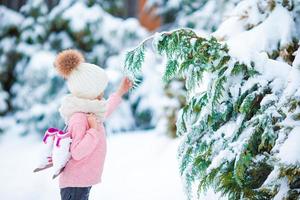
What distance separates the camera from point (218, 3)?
8.05 meters

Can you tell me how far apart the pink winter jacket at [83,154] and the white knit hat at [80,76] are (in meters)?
0.16

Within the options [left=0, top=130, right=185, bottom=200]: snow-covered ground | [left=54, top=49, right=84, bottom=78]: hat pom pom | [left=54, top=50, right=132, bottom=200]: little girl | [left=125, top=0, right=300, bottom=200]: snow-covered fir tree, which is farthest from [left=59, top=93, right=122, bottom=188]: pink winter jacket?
[left=0, top=130, right=185, bottom=200]: snow-covered ground

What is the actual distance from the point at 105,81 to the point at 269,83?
111 centimetres

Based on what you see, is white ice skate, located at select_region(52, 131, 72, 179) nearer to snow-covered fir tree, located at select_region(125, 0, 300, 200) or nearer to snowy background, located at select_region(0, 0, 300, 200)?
snow-covered fir tree, located at select_region(125, 0, 300, 200)

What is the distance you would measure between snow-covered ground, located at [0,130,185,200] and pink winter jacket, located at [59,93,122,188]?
1.14 m

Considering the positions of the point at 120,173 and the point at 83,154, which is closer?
the point at 83,154

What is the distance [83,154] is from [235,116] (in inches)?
37.2

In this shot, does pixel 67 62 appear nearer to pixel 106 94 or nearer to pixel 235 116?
pixel 235 116

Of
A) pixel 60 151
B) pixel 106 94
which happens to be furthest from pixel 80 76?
pixel 106 94

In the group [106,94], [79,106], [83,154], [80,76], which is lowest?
[83,154]

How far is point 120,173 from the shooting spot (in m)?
5.39

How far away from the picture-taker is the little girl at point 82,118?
3.07m

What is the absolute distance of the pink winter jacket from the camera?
3.02 meters

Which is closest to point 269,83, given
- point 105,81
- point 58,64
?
point 105,81
